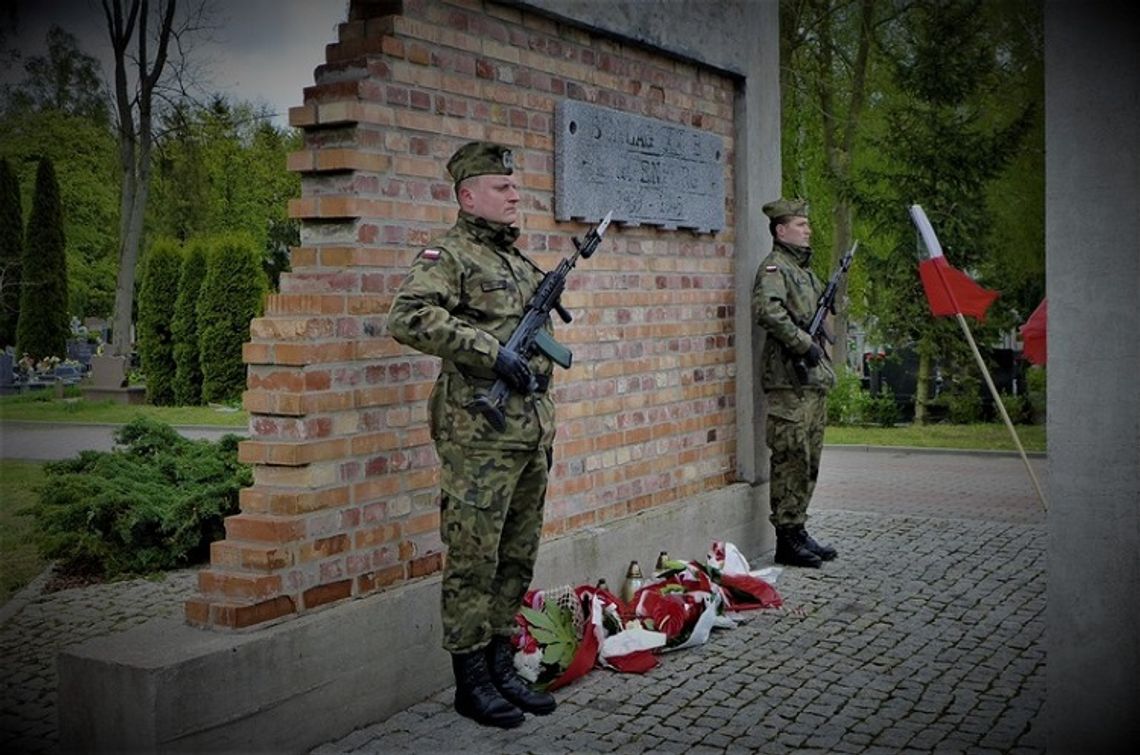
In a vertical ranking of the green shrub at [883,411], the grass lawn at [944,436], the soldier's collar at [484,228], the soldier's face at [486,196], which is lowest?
the grass lawn at [944,436]

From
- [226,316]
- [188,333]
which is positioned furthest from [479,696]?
[188,333]

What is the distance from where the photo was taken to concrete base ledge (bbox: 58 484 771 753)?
376cm

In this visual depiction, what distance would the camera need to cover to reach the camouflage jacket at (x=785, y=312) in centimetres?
710

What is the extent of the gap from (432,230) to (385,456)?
0.99 m

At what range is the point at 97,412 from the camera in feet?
69.4

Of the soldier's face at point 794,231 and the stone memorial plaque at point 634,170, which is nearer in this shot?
the stone memorial plaque at point 634,170

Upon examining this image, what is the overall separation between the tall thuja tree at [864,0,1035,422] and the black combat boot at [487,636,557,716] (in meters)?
15.5

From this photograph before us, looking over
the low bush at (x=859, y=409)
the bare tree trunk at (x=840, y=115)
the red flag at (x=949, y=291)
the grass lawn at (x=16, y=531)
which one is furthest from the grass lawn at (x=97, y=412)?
the red flag at (x=949, y=291)

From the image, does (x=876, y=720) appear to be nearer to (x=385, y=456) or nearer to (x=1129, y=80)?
(x=385, y=456)

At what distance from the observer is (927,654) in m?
5.52

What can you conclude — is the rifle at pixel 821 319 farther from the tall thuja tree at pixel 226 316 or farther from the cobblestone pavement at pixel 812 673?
the tall thuja tree at pixel 226 316

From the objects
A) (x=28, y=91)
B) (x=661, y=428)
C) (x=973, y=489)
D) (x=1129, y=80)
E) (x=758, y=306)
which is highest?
(x=28, y=91)

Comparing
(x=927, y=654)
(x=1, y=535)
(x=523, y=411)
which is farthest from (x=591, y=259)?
(x=1, y=535)

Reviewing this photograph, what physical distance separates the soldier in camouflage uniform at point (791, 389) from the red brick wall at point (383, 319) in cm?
124
